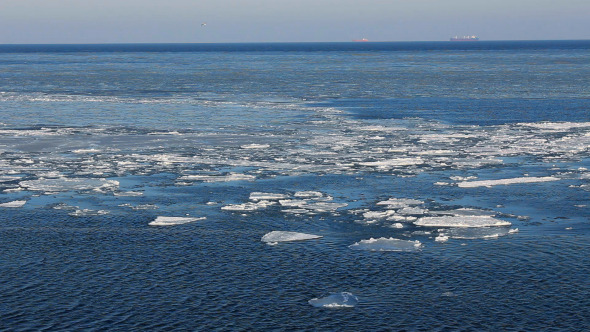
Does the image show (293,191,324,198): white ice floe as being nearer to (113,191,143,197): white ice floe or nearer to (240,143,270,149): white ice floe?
(113,191,143,197): white ice floe

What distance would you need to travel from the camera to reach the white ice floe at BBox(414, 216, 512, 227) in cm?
1355

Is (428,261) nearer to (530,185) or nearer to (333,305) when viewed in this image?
(333,305)

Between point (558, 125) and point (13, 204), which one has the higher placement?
point (13, 204)

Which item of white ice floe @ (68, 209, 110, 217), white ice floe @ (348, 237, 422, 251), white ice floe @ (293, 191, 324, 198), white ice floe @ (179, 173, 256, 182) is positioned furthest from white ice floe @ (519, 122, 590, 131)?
white ice floe @ (68, 209, 110, 217)

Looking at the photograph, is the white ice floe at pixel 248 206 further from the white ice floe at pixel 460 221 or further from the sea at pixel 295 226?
the white ice floe at pixel 460 221

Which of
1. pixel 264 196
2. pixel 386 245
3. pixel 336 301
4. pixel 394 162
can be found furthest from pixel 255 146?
pixel 336 301

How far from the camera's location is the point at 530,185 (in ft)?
54.6

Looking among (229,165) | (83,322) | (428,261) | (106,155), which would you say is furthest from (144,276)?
(106,155)

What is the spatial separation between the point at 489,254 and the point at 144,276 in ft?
17.1

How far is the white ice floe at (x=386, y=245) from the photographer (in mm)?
12227

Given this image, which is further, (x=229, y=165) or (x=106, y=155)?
(x=106, y=155)

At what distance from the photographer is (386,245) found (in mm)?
12359

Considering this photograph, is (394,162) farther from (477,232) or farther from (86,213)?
(86,213)

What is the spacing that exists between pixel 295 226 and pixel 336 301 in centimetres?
358
